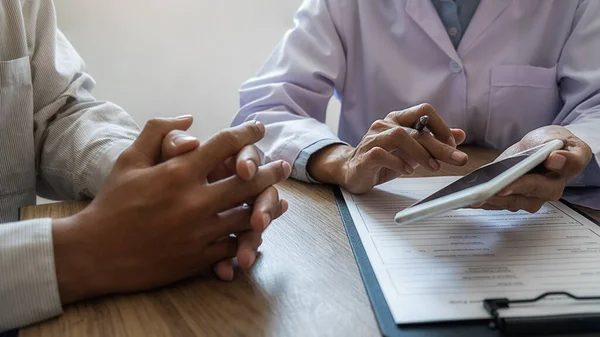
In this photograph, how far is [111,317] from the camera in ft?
1.38

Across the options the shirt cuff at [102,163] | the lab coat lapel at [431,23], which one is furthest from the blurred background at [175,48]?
the shirt cuff at [102,163]

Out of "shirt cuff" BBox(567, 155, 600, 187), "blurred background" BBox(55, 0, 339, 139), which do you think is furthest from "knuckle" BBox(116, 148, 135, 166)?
"blurred background" BBox(55, 0, 339, 139)

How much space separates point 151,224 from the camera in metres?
0.45

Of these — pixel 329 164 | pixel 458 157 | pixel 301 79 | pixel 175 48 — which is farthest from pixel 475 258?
pixel 175 48

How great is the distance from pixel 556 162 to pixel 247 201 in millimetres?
364

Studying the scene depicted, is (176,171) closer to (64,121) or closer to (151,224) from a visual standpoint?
(151,224)

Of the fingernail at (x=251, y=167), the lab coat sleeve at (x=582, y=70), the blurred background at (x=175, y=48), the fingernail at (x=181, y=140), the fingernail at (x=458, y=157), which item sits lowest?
the blurred background at (x=175, y=48)

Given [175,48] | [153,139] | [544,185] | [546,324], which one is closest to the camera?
[546,324]

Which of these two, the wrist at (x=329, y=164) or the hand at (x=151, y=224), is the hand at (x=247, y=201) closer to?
the hand at (x=151, y=224)

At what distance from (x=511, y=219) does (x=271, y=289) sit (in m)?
0.33

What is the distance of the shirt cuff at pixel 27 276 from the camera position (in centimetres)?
41

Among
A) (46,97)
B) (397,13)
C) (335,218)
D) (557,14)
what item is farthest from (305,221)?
(557,14)

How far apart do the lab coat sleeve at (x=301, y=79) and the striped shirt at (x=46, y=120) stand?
0.25 meters

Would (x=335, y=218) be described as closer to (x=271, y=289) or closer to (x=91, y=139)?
(x=271, y=289)
